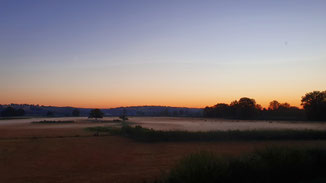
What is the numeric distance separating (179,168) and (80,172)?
760 centimetres

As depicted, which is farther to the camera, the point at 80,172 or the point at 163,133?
the point at 163,133

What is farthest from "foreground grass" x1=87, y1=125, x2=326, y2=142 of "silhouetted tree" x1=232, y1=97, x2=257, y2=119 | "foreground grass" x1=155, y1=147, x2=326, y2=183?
"silhouetted tree" x1=232, y1=97, x2=257, y2=119

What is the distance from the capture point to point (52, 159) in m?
18.2

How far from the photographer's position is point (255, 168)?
9.69 meters

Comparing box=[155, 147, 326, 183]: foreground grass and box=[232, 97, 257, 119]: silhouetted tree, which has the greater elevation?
box=[232, 97, 257, 119]: silhouetted tree

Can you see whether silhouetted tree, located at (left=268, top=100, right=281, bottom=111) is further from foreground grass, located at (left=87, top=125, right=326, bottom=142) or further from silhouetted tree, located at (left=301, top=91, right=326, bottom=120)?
foreground grass, located at (left=87, top=125, right=326, bottom=142)

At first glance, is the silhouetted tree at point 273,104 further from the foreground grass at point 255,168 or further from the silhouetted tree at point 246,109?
the foreground grass at point 255,168

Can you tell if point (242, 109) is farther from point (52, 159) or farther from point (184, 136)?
point (52, 159)

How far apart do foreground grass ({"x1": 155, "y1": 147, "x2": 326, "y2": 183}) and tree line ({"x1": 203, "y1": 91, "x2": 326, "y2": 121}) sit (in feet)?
239

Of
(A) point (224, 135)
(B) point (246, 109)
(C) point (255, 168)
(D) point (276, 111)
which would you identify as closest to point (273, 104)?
(D) point (276, 111)

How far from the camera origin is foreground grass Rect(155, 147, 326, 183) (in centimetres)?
866

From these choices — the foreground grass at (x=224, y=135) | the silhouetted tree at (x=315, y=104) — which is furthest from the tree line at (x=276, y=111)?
the foreground grass at (x=224, y=135)

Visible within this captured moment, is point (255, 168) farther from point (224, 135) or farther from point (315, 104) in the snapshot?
point (315, 104)

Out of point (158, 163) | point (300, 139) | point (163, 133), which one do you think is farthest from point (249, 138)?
point (158, 163)
